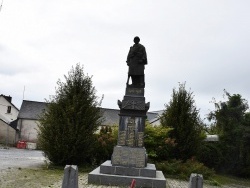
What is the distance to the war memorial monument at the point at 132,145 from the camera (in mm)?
11685

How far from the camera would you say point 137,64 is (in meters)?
14.3

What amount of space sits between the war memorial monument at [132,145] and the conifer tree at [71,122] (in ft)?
13.8

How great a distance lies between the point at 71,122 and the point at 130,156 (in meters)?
5.67

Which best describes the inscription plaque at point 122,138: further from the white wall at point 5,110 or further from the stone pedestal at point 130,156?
the white wall at point 5,110

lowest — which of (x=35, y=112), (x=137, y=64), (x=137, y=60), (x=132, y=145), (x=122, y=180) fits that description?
(x=122, y=180)

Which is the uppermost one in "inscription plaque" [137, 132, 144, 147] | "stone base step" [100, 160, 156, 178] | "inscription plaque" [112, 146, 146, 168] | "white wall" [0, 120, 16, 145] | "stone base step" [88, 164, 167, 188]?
"white wall" [0, 120, 16, 145]

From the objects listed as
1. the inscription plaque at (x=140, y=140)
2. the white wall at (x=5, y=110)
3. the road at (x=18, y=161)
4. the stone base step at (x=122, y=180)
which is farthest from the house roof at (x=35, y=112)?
the stone base step at (x=122, y=180)

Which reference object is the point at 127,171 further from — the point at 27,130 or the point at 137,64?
the point at 27,130

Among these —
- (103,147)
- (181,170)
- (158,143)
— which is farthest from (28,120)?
(181,170)

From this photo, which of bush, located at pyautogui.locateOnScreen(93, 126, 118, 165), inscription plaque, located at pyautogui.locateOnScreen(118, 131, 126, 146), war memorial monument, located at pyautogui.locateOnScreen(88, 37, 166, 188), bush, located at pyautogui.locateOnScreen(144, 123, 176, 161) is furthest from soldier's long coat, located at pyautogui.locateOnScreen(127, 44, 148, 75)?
bush, located at pyautogui.locateOnScreen(144, 123, 176, 161)

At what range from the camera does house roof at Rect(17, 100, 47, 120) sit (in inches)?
1888

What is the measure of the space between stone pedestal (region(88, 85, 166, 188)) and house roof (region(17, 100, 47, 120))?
119 feet

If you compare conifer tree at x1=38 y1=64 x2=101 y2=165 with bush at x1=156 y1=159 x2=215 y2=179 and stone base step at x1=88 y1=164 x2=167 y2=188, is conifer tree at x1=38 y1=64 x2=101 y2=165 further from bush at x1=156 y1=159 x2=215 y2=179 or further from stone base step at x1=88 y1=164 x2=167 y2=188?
stone base step at x1=88 y1=164 x2=167 y2=188

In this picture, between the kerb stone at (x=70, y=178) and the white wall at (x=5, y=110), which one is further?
the white wall at (x=5, y=110)
